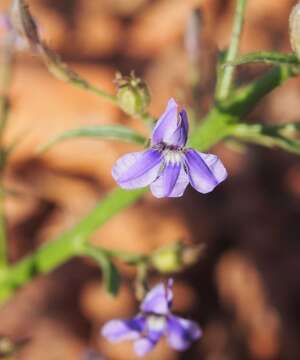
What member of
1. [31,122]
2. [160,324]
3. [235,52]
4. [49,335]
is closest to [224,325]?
[49,335]

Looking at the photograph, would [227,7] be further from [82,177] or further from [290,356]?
[290,356]

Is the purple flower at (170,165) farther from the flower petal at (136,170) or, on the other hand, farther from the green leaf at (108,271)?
the green leaf at (108,271)

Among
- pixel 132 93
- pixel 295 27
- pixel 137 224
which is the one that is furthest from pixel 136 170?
pixel 137 224

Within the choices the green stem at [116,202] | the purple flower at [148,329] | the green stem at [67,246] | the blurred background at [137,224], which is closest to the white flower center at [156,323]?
the purple flower at [148,329]

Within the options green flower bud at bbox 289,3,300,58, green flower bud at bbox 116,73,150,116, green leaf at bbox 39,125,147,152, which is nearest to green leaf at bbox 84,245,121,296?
green leaf at bbox 39,125,147,152

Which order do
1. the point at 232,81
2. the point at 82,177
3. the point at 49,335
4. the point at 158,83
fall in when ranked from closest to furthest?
the point at 232,81 → the point at 49,335 → the point at 82,177 → the point at 158,83

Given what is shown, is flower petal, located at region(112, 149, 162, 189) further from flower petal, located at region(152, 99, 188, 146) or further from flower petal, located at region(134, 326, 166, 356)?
flower petal, located at region(134, 326, 166, 356)

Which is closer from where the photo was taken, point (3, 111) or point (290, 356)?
point (3, 111)
